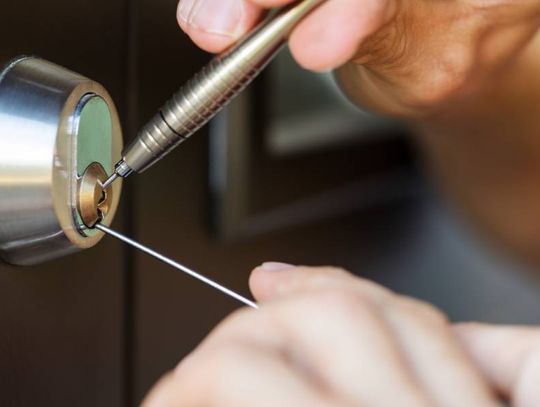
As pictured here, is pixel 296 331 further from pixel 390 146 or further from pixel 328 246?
pixel 390 146

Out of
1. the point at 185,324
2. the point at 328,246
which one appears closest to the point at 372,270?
the point at 328,246

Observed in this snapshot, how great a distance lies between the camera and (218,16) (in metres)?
0.19

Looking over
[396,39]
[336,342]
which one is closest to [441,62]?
[396,39]

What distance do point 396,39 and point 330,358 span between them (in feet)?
0.38

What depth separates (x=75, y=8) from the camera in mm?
204

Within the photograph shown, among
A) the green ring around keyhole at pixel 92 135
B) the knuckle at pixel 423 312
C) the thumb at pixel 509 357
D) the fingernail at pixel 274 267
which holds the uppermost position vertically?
the green ring around keyhole at pixel 92 135

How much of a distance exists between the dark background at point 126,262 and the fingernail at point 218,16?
3 centimetres

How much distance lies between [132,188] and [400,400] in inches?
5.4

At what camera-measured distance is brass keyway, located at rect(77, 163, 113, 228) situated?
19 cm

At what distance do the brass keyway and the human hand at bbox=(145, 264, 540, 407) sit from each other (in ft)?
0.18

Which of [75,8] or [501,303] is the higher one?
[75,8]

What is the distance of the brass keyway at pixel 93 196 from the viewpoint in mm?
190

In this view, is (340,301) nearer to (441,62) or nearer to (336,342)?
(336,342)

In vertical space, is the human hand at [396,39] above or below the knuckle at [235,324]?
above
